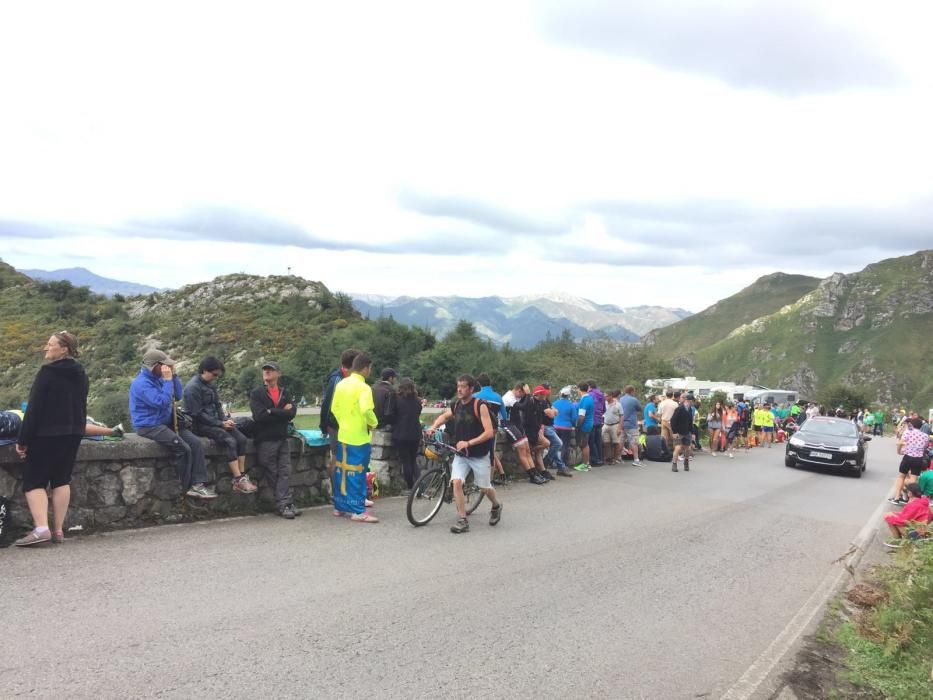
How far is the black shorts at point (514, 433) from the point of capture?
12758 mm

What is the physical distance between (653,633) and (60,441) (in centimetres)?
550

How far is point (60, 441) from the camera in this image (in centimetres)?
618

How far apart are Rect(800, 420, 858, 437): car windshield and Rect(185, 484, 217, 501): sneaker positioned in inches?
699

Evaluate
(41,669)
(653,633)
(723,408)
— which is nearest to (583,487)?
(653,633)

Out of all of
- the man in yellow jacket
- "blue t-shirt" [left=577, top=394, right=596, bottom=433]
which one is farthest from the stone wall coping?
"blue t-shirt" [left=577, top=394, right=596, bottom=433]

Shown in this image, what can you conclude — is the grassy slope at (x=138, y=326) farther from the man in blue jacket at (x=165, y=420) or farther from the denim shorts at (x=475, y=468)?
the denim shorts at (x=475, y=468)

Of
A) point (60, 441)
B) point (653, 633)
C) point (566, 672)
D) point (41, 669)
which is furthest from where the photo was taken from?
point (60, 441)

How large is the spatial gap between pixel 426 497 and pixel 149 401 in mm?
3459

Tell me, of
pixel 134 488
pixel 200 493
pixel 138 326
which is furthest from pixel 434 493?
pixel 138 326

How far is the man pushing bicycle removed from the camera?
27.4 ft

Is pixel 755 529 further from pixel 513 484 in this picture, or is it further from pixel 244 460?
pixel 244 460

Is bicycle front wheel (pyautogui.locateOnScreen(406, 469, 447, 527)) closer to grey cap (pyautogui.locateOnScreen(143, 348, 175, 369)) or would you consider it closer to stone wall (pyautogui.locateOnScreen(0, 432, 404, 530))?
stone wall (pyautogui.locateOnScreen(0, 432, 404, 530))

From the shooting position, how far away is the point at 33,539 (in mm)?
6059

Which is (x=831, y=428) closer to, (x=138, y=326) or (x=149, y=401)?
(x=149, y=401)
